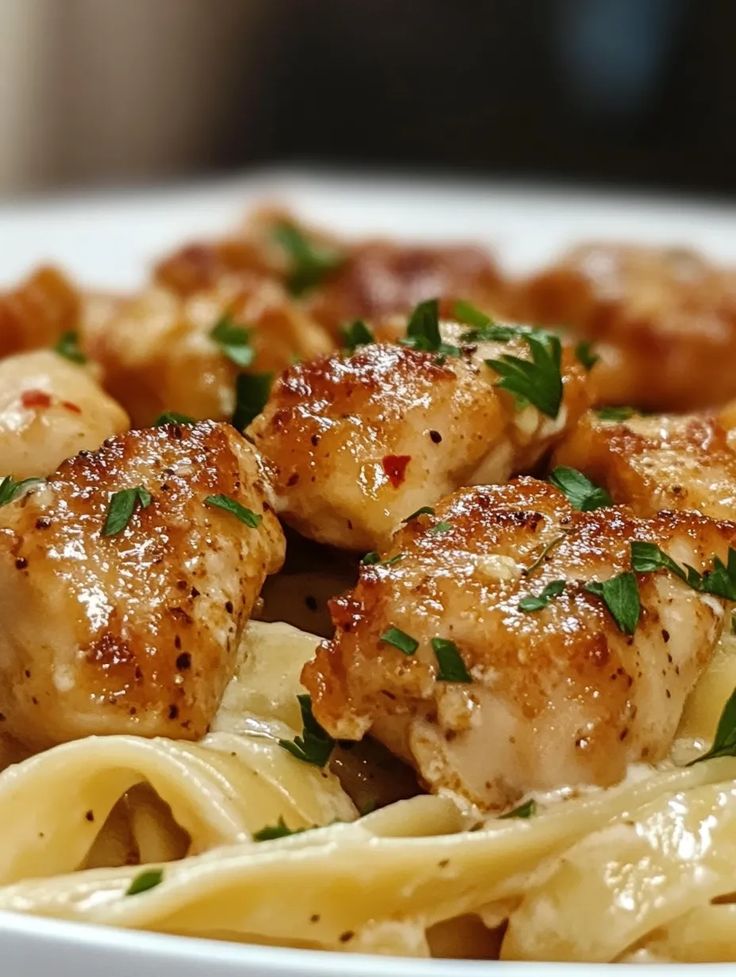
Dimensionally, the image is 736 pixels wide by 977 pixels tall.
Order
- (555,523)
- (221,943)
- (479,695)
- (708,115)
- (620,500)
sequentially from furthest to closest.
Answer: (708,115), (620,500), (555,523), (479,695), (221,943)

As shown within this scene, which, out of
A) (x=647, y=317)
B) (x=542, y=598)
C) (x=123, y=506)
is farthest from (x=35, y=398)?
(x=647, y=317)

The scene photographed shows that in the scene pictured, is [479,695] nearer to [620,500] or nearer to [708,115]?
[620,500]

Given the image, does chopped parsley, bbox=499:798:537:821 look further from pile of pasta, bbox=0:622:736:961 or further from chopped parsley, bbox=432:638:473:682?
chopped parsley, bbox=432:638:473:682

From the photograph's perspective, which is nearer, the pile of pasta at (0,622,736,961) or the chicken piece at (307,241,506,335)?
the pile of pasta at (0,622,736,961)

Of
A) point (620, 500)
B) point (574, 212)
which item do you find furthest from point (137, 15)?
point (620, 500)

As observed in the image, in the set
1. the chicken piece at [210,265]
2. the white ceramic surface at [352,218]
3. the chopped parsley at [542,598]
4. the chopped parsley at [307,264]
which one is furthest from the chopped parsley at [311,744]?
the white ceramic surface at [352,218]

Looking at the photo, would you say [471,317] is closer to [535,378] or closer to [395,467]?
[535,378]

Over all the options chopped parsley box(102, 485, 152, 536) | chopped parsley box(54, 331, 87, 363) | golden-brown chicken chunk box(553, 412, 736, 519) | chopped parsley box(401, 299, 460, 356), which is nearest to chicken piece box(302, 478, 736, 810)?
golden-brown chicken chunk box(553, 412, 736, 519)
